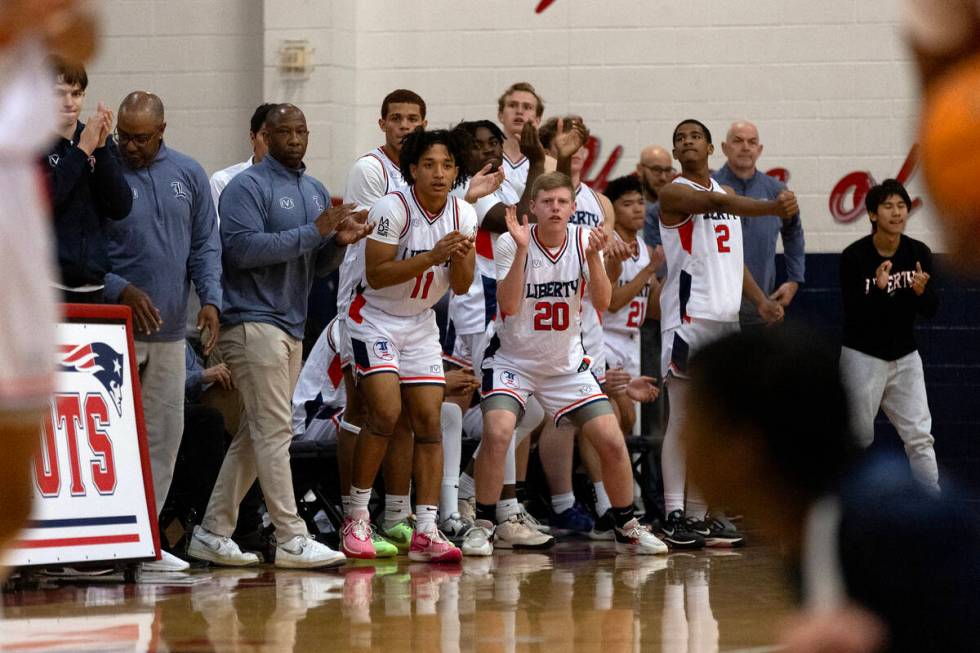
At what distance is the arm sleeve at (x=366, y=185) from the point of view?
28.7 feet

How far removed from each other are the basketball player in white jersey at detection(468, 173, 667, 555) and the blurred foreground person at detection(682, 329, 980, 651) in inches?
236

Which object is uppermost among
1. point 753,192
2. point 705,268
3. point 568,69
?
point 568,69

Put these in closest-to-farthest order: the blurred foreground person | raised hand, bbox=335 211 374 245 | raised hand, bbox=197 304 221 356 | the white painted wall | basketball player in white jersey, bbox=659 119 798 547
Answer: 1. the blurred foreground person
2. raised hand, bbox=197 304 221 356
3. raised hand, bbox=335 211 374 245
4. basketball player in white jersey, bbox=659 119 798 547
5. the white painted wall

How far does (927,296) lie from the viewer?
987 centimetres

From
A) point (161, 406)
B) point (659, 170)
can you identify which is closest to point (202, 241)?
point (161, 406)

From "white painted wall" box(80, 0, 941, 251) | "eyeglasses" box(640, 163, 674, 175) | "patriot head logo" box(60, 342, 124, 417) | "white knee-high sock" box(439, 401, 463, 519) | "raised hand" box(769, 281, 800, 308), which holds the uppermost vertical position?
"white painted wall" box(80, 0, 941, 251)

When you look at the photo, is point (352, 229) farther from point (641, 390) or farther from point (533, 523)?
point (641, 390)

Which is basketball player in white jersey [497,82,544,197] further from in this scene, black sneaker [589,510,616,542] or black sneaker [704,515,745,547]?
black sneaker [704,515,745,547]

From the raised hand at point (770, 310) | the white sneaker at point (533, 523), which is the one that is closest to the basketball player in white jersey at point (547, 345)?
the white sneaker at point (533, 523)

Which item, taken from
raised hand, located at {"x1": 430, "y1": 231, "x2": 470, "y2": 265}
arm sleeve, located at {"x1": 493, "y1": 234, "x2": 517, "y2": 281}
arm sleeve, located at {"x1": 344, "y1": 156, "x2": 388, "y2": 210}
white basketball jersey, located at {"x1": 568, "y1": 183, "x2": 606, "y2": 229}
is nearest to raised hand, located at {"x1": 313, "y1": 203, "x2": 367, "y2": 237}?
raised hand, located at {"x1": 430, "y1": 231, "x2": 470, "y2": 265}

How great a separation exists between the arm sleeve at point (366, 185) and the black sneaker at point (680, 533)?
7.89ft

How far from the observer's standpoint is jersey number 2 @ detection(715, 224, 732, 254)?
30.0 ft

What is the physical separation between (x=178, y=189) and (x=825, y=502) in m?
5.63

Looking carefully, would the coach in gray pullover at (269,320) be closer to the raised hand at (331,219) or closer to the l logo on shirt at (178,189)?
the raised hand at (331,219)
